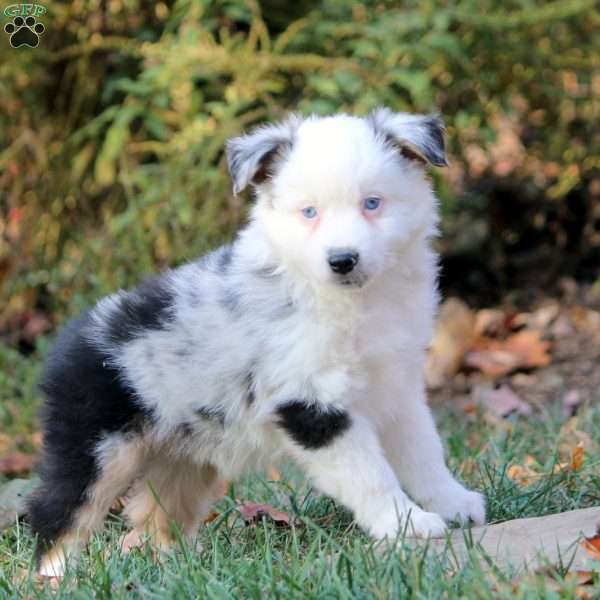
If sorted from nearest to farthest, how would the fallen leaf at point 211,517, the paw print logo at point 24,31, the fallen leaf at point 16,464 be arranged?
the fallen leaf at point 211,517
the fallen leaf at point 16,464
the paw print logo at point 24,31

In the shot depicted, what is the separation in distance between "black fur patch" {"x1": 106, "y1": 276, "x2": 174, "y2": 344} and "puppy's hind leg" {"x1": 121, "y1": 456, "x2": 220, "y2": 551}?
574mm

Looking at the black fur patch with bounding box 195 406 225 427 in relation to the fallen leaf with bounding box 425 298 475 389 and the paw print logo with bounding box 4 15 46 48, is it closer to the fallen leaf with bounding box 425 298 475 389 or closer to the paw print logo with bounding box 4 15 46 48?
the fallen leaf with bounding box 425 298 475 389

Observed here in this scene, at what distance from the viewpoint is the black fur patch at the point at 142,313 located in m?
4.50


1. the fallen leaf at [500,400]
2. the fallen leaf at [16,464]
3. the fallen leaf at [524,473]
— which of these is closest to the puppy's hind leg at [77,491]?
the fallen leaf at [524,473]

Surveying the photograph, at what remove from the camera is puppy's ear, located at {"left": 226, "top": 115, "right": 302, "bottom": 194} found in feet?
14.4

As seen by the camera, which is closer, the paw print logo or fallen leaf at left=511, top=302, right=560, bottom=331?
the paw print logo

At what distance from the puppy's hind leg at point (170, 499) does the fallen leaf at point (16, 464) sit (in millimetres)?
1967

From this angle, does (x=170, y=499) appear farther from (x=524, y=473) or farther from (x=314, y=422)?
(x=524, y=473)

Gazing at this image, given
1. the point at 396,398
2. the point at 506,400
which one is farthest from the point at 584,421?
the point at 396,398

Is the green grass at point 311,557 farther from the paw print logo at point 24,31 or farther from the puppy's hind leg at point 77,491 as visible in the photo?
the paw print logo at point 24,31

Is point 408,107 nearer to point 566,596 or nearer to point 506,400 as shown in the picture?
point 506,400

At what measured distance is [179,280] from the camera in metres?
4.63

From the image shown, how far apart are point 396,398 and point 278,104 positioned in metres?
4.14

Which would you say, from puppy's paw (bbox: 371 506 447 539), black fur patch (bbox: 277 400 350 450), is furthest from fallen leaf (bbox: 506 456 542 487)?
black fur patch (bbox: 277 400 350 450)
